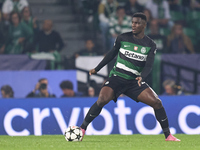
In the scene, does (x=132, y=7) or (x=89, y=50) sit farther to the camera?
(x=132, y=7)

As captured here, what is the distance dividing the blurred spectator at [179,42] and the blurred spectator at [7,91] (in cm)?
461

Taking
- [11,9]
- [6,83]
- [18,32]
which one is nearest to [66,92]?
[6,83]

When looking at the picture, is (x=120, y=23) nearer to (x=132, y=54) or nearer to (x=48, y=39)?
(x=48, y=39)

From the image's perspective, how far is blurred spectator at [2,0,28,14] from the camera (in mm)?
14734

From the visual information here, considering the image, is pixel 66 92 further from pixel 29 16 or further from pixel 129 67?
pixel 129 67

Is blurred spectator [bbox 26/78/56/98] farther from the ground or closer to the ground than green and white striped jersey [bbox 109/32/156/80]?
closer to the ground

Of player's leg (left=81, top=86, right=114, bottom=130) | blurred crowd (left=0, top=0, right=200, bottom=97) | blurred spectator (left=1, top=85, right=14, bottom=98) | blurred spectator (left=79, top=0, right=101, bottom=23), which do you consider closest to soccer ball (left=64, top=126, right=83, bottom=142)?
player's leg (left=81, top=86, right=114, bottom=130)

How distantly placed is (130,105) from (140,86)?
3027mm

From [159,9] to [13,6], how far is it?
172 inches

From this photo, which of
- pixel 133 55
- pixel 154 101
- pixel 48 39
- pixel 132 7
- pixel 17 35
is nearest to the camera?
pixel 154 101

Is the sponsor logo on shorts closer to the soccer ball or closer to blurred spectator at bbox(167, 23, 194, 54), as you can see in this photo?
the soccer ball

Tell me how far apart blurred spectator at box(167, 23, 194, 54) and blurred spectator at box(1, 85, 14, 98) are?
4612 mm

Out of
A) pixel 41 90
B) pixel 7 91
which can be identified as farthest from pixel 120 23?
pixel 7 91

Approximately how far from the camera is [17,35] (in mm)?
14211
